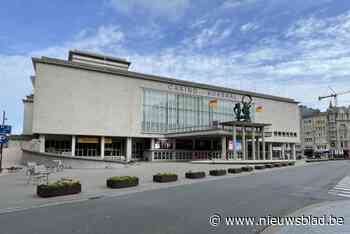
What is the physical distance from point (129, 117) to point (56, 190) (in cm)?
4905

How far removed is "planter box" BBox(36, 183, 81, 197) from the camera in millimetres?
13875

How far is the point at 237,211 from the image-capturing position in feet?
33.2

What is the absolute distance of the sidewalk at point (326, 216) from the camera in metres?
7.50

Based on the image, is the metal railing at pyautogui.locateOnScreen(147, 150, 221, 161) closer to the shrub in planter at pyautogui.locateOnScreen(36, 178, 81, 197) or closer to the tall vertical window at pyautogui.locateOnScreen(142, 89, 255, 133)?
the tall vertical window at pyautogui.locateOnScreen(142, 89, 255, 133)

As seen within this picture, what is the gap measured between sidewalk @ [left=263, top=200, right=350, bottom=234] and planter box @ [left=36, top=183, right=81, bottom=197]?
1025 cm

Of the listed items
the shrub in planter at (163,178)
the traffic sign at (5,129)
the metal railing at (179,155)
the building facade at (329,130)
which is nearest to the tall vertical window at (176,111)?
the metal railing at (179,155)

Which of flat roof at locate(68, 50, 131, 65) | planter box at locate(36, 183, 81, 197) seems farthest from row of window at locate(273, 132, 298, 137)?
planter box at locate(36, 183, 81, 197)

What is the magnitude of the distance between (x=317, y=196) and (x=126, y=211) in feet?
29.3

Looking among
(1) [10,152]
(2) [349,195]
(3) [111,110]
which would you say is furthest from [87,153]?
(2) [349,195]

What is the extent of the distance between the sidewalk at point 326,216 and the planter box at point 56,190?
10248mm

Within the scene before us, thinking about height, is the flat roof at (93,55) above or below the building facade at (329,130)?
above

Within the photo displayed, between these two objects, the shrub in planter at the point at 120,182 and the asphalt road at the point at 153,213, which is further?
the shrub in planter at the point at 120,182

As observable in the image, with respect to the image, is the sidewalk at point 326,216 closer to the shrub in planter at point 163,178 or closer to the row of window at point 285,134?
the shrub in planter at point 163,178

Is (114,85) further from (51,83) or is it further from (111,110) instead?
(51,83)
